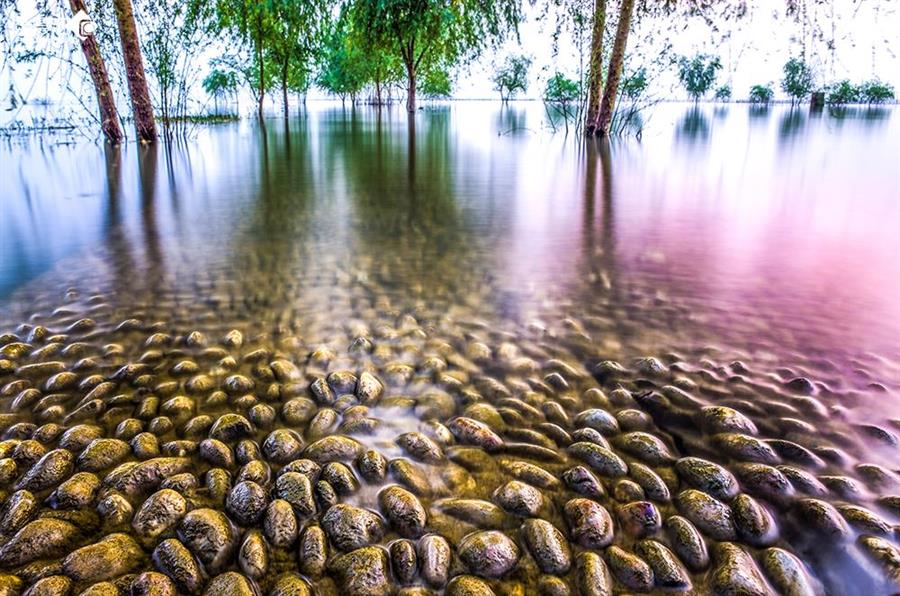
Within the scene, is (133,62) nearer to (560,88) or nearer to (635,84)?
(560,88)

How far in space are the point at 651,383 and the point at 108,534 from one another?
184 centimetres

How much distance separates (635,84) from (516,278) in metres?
11.6

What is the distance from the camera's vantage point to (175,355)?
2.25 meters

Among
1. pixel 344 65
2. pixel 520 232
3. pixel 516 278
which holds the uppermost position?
pixel 344 65

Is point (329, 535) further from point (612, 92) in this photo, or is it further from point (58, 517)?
point (612, 92)

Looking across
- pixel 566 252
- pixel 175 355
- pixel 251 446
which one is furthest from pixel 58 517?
pixel 566 252

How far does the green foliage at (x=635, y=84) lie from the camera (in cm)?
1258

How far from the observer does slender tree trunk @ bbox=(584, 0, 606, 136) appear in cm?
1225

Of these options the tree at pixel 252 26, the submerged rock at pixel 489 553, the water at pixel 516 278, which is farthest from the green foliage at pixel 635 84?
the submerged rock at pixel 489 553

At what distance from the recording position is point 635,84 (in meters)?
12.9

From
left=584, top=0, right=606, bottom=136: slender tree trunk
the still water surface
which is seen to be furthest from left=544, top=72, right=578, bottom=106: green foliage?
the still water surface

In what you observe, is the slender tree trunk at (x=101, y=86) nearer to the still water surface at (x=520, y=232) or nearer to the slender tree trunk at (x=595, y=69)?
the still water surface at (x=520, y=232)

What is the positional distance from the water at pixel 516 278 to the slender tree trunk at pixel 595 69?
22.6 feet

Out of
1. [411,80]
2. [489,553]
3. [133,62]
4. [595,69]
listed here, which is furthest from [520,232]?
[411,80]
